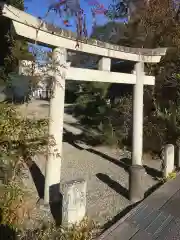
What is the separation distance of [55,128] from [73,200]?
1.16 meters

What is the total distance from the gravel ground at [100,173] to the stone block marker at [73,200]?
61 cm

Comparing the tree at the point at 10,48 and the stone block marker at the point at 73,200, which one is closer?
the stone block marker at the point at 73,200

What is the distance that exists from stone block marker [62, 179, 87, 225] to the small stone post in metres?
0.75

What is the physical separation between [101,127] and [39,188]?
14.9 ft

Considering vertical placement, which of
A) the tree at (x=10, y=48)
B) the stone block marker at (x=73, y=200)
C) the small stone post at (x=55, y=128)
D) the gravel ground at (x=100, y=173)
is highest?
the tree at (x=10, y=48)

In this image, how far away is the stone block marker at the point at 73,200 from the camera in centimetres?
318

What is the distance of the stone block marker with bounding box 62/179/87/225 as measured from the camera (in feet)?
10.4

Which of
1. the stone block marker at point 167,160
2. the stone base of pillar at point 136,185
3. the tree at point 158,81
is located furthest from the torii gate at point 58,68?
the tree at point 158,81

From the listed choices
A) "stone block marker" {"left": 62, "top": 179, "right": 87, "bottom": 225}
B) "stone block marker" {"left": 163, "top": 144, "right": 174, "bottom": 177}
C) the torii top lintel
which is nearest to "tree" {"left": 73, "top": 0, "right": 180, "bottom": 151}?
"stone block marker" {"left": 163, "top": 144, "right": 174, "bottom": 177}

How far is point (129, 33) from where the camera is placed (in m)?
8.65

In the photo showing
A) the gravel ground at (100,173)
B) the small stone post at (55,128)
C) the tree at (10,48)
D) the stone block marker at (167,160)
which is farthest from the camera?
the stone block marker at (167,160)

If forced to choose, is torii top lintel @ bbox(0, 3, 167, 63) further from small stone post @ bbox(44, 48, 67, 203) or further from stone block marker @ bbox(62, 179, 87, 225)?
stone block marker @ bbox(62, 179, 87, 225)

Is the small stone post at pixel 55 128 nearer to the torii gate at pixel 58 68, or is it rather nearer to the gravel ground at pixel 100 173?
the torii gate at pixel 58 68

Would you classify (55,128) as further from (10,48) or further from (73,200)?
(10,48)
